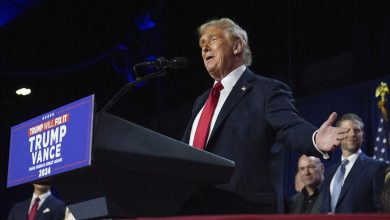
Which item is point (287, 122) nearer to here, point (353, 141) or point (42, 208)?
point (353, 141)

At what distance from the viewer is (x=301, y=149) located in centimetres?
158

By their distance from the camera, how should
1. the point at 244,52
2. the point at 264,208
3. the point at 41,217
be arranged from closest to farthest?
the point at 264,208
the point at 244,52
the point at 41,217

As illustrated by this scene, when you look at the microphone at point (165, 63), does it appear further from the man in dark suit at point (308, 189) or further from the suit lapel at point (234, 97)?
the man in dark suit at point (308, 189)

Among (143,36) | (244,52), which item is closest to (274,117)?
(244,52)

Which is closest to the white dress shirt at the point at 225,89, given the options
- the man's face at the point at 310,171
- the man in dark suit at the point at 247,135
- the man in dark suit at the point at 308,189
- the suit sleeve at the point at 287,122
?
the man in dark suit at the point at 247,135

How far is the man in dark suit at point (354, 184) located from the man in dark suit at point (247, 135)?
1621 mm

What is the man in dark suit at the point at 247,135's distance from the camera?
166cm

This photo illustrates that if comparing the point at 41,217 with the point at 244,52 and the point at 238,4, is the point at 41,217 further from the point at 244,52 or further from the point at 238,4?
the point at 244,52

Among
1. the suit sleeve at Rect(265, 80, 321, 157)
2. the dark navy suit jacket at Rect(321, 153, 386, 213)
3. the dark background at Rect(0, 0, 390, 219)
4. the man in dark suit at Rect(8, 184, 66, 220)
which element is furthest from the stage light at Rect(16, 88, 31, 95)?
the suit sleeve at Rect(265, 80, 321, 157)

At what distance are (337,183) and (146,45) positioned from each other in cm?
282

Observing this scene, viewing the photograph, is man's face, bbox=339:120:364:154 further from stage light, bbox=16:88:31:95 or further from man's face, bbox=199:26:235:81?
stage light, bbox=16:88:31:95

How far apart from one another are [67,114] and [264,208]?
588 millimetres

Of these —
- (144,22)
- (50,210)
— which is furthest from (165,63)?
(144,22)

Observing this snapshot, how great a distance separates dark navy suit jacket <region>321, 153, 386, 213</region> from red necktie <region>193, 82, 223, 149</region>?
5.67 ft
